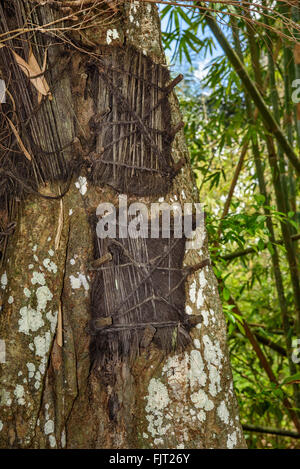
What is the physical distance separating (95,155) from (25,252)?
221 millimetres

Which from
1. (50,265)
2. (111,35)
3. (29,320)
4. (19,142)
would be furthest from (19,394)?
(111,35)

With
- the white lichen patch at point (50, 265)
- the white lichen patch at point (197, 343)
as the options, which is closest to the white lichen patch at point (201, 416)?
the white lichen patch at point (197, 343)

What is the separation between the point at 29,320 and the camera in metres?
0.88

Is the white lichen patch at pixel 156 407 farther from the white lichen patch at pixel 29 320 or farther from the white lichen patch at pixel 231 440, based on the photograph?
the white lichen patch at pixel 29 320

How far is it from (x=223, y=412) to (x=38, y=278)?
1.37ft

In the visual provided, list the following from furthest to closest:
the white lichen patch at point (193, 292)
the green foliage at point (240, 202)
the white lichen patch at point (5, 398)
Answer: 1. the green foliage at point (240, 202)
2. the white lichen patch at point (193, 292)
3. the white lichen patch at point (5, 398)

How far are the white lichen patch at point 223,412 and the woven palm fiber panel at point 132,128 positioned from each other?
1.37ft

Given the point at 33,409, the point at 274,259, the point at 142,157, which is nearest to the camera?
the point at 33,409

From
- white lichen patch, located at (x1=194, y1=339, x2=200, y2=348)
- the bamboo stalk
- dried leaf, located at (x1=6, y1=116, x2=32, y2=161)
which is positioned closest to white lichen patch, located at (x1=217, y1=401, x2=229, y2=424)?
white lichen patch, located at (x1=194, y1=339, x2=200, y2=348)

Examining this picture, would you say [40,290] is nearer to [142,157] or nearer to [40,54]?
[142,157]

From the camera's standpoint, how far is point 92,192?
934 millimetres

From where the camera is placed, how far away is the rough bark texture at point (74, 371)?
2.84 ft

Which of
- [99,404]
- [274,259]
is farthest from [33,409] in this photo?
[274,259]

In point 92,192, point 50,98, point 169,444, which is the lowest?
point 169,444
